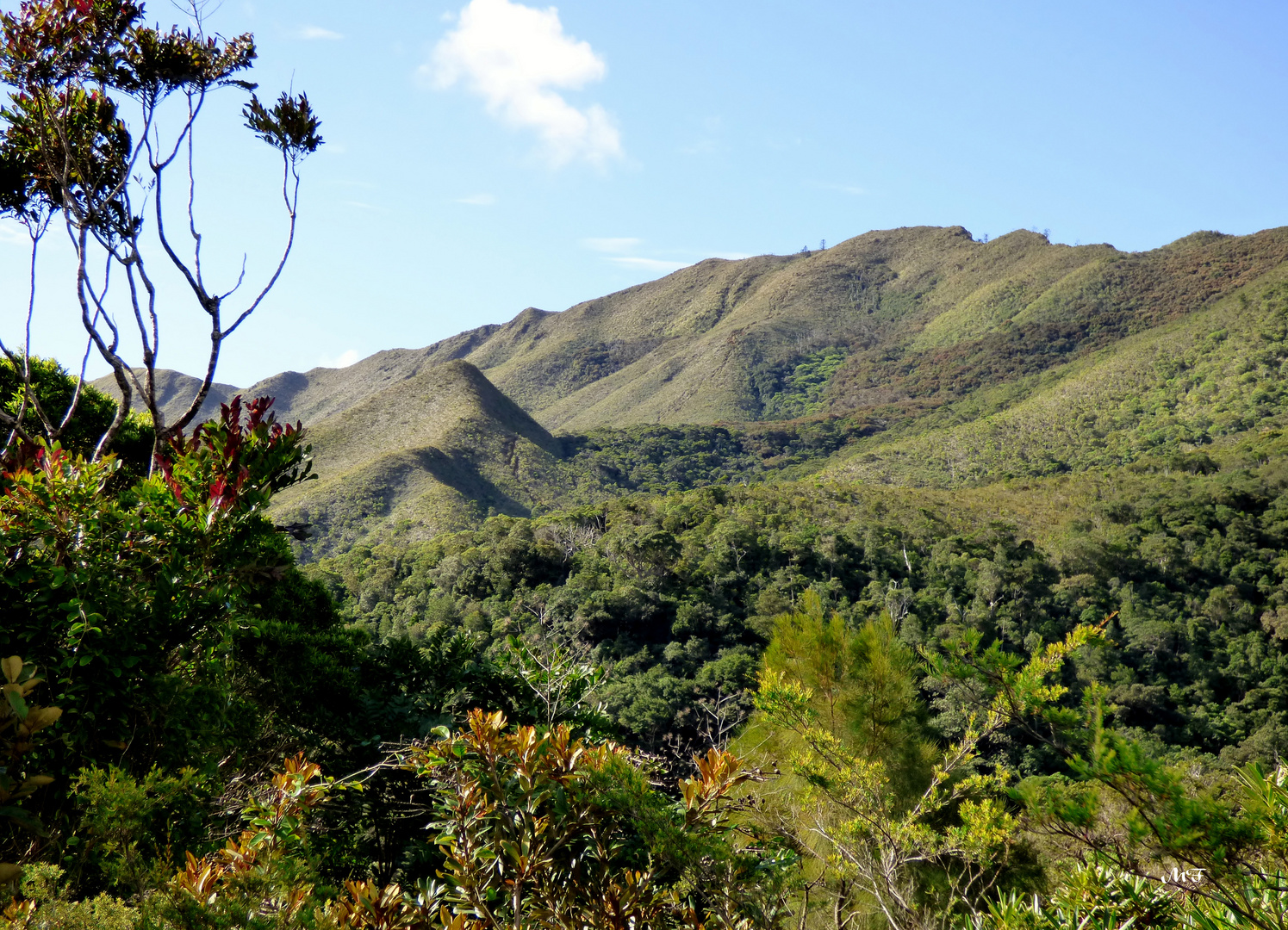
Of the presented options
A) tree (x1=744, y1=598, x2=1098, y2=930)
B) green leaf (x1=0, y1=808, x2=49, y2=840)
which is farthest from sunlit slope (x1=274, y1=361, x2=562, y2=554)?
green leaf (x1=0, y1=808, x2=49, y2=840)

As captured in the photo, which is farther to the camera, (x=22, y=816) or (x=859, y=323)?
(x=859, y=323)

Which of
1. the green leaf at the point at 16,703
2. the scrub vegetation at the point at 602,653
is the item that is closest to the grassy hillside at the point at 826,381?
the scrub vegetation at the point at 602,653

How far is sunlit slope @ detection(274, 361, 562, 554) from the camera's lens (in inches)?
1602

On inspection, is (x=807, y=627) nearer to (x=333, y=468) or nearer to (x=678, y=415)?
(x=333, y=468)

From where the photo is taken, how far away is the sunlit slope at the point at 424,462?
40688mm

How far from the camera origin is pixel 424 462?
47344mm

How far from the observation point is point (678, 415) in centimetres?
8675

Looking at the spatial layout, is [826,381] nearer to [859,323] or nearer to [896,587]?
[859,323]

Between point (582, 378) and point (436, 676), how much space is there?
10696 centimetres

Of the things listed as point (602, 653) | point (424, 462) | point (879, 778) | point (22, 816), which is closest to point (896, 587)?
point (602, 653)

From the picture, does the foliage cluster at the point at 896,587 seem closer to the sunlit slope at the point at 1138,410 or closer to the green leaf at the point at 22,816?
the green leaf at the point at 22,816

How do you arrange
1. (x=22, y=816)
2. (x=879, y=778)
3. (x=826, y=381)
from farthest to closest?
(x=826, y=381), (x=879, y=778), (x=22, y=816)

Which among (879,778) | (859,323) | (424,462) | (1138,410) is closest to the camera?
(879,778)

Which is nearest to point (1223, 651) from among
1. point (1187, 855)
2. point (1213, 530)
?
point (1213, 530)
